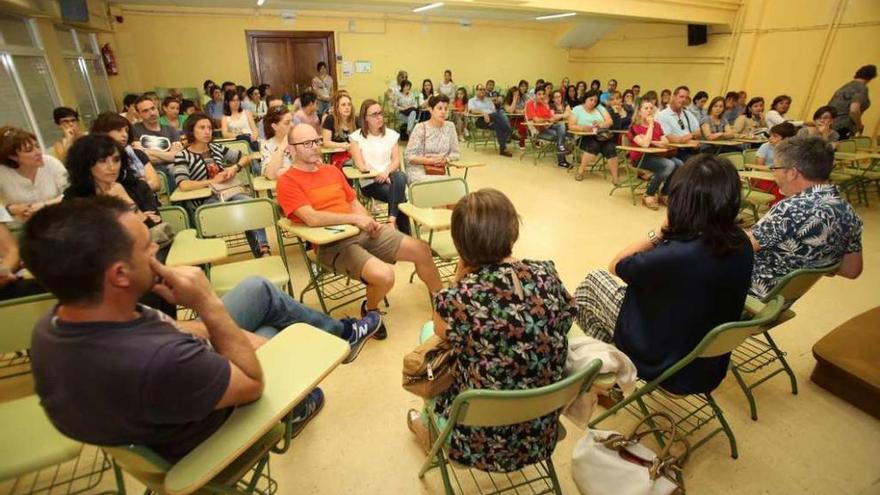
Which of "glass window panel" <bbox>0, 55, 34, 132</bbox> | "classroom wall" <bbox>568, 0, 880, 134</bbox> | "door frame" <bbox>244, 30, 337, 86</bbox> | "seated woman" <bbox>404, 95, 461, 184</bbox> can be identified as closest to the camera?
"seated woman" <bbox>404, 95, 461, 184</bbox>

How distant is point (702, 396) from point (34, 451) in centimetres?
276

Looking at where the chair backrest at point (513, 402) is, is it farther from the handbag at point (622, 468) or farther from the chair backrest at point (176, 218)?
the chair backrest at point (176, 218)

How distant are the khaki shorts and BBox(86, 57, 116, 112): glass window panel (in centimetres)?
774

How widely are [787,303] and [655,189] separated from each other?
11.9 ft

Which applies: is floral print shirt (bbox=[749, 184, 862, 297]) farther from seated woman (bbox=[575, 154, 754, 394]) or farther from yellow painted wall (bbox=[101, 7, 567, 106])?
yellow painted wall (bbox=[101, 7, 567, 106])

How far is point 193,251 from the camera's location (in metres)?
2.15

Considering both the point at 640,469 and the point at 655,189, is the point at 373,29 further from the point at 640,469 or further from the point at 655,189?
the point at 640,469

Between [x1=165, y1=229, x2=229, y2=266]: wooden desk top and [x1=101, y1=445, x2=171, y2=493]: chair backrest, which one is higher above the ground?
[x1=165, y1=229, x2=229, y2=266]: wooden desk top

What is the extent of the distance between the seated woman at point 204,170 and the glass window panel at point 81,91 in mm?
4419

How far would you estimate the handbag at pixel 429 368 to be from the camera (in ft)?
4.30

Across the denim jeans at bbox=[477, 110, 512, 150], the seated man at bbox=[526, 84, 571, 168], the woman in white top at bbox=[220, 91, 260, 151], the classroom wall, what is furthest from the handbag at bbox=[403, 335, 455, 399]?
the classroom wall

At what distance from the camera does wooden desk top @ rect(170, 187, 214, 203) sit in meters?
3.05

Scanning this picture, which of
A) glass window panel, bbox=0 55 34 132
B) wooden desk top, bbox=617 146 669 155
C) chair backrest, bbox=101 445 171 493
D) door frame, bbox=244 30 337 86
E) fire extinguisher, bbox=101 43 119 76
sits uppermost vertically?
door frame, bbox=244 30 337 86

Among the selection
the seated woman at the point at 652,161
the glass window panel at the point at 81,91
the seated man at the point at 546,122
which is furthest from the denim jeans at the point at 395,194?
the glass window panel at the point at 81,91
